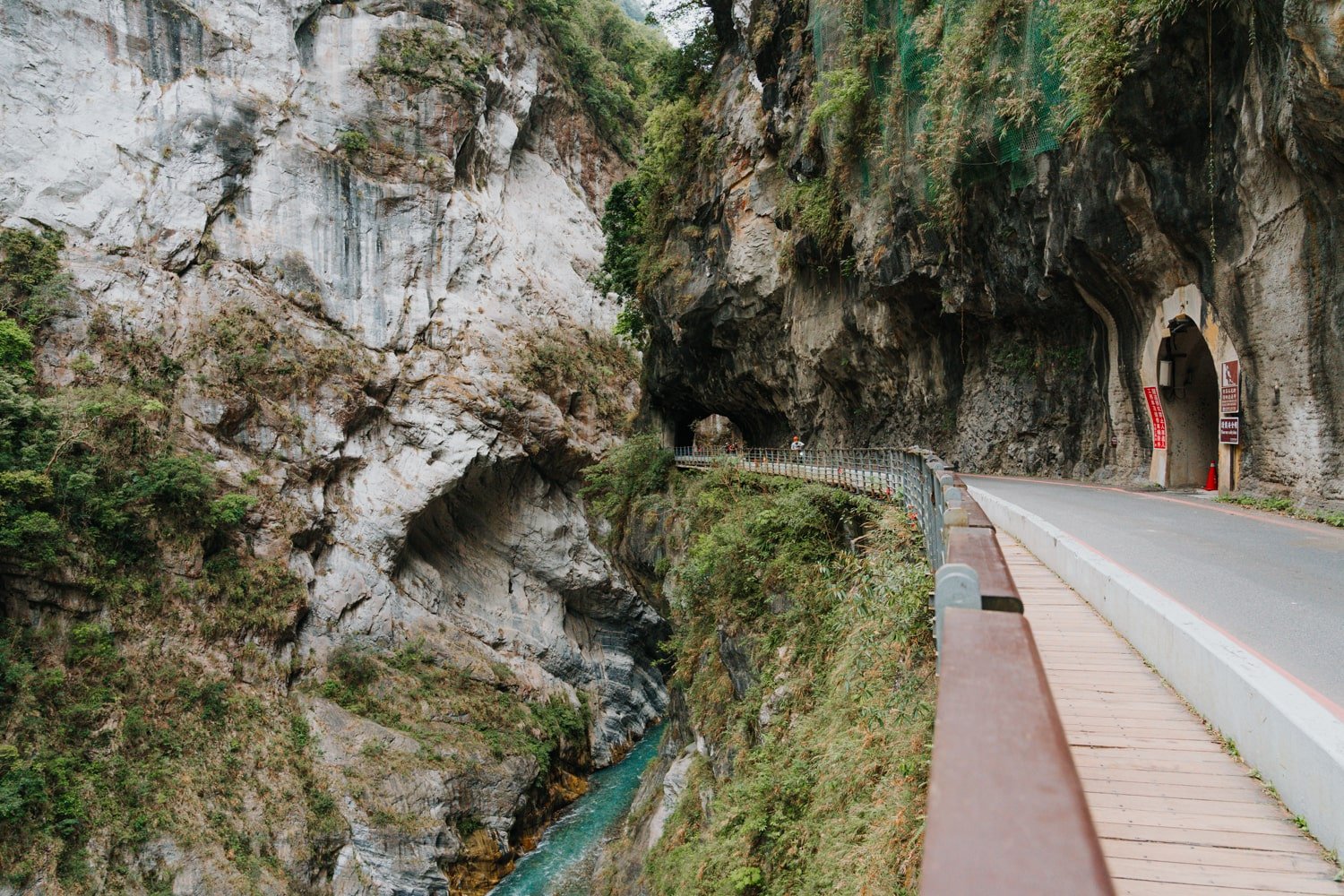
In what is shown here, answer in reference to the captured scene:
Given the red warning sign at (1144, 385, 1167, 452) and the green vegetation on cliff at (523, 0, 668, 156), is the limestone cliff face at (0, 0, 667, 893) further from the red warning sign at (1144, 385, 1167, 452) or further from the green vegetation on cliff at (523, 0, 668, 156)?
the red warning sign at (1144, 385, 1167, 452)

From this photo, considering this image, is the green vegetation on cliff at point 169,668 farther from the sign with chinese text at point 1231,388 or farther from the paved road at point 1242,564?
the sign with chinese text at point 1231,388

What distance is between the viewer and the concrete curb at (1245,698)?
2604mm

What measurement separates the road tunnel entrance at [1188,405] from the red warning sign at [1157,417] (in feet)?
0.27

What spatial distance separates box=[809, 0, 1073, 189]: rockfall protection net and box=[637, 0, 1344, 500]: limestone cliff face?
501mm

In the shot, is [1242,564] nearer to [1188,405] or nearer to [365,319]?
[1188,405]

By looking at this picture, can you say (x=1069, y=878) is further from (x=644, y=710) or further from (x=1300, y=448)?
(x=644, y=710)

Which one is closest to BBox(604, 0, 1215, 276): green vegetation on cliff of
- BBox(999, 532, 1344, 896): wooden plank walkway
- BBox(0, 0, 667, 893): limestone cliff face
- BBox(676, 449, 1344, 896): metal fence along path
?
BBox(676, 449, 1344, 896): metal fence along path

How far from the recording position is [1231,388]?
1077 centimetres

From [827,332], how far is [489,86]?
2303cm

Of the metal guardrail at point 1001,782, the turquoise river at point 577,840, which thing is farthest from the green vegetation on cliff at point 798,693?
the turquoise river at point 577,840

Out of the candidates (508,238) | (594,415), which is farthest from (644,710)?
(508,238)

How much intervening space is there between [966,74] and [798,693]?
11752 millimetres

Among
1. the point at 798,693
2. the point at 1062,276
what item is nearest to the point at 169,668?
the point at 798,693

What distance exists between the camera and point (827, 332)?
2153 centimetres
